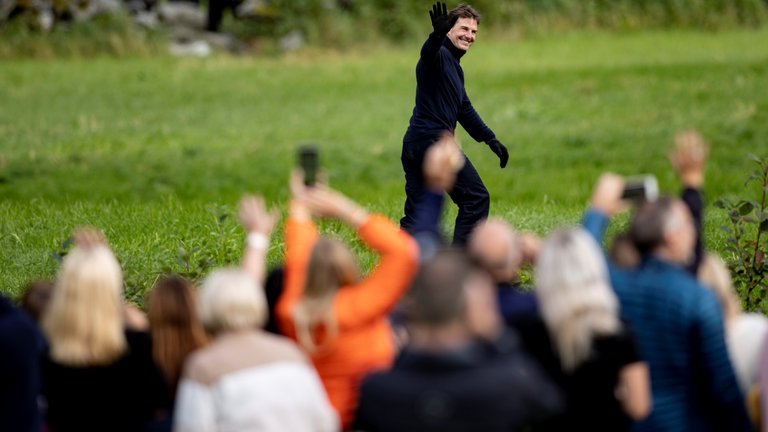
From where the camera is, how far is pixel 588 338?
6.14m

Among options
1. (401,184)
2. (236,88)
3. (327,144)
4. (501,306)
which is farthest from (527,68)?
Answer: (501,306)

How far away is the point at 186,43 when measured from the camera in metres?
35.8

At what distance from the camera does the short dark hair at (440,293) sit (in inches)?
210

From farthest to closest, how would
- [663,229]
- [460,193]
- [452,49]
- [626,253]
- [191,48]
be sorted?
[191,48], [452,49], [460,193], [626,253], [663,229]

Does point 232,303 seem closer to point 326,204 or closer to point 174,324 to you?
point 174,324

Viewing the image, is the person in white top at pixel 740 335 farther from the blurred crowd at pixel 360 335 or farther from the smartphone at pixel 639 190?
the smartphone at pixel 639 190

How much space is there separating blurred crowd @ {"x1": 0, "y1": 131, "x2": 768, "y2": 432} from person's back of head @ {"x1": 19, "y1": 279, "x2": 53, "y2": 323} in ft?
0.04

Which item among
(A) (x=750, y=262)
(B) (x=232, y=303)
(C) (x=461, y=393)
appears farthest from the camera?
(A) (x=750, y=262)

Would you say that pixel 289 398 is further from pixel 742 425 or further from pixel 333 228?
pixel 333 228

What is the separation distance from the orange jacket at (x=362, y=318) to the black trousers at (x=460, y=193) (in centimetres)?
485

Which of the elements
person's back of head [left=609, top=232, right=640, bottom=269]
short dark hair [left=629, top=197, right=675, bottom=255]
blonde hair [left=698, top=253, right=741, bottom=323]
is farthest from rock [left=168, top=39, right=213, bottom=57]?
short dark hair [left=629, top=197, right=675, bottom=255]

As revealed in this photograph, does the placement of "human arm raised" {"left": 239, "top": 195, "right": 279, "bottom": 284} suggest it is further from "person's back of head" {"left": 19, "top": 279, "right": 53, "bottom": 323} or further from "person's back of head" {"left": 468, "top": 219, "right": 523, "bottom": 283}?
"person's back of head" {"left": 468, "top": 219, "right": 523, "bottom": 283}

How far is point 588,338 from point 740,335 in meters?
1.14

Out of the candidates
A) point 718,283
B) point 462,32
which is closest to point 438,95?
point 462,32
